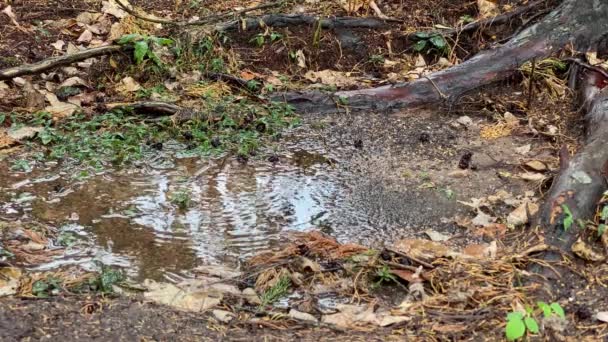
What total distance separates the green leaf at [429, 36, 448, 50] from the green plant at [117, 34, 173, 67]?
7.32 feet

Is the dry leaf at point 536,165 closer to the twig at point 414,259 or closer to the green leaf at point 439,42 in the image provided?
the twig at point 414,259

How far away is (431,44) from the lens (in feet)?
19.9

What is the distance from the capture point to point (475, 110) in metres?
5.27

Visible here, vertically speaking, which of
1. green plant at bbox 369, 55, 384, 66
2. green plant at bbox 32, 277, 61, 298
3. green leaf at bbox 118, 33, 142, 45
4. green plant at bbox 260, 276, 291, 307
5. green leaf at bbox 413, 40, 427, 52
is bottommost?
green plant at bbox 369, 55, 384, 66

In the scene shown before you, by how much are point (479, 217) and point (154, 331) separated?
1899 mm

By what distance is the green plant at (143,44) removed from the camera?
539cm

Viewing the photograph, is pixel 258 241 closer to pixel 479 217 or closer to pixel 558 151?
pixel 479 217

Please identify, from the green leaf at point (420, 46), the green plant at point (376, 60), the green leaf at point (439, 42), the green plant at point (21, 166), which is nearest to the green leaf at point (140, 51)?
the green plant at point (21, 166)

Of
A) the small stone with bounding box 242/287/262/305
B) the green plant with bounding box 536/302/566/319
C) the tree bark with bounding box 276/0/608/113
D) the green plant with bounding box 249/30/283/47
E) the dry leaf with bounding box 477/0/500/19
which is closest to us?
the green plant with bounding box 536/302/566/319

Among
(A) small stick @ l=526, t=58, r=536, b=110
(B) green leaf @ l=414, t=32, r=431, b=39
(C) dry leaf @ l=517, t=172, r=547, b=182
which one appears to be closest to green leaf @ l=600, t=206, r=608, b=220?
(C) dry leaf @ l=517, t=172, r=547, b=182

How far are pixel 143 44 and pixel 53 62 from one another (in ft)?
2.25

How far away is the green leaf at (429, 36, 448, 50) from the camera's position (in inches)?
237

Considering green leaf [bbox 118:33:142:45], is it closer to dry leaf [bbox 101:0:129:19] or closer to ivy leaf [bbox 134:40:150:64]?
ivy leaf [bbox 134:40:150:64]

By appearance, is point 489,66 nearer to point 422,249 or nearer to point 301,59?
point 301,59
